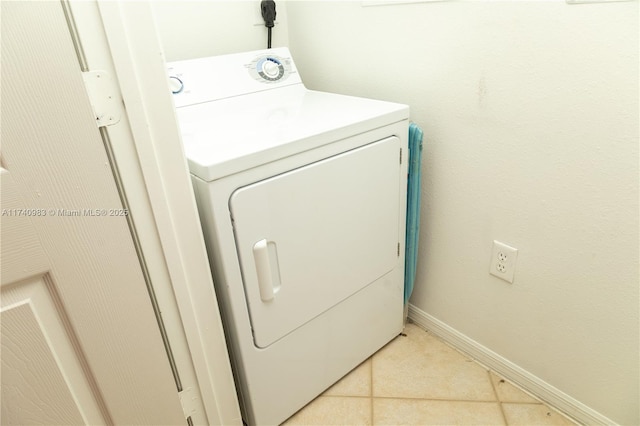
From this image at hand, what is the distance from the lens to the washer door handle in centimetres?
98

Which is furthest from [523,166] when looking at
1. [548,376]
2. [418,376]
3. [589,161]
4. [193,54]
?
[193,54]

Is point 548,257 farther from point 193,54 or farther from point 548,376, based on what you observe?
point 193,54

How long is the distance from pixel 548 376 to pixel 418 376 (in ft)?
1.34

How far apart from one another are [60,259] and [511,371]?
1.36 metres

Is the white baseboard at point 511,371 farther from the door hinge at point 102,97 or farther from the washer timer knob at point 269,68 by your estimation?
the door hinge at point 102,97

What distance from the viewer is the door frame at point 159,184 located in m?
0.66

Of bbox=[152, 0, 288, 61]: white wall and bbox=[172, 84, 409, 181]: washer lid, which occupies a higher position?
bbox=[152, 0, 288, 61]: white wall

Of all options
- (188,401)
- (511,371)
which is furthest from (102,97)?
(511,371)

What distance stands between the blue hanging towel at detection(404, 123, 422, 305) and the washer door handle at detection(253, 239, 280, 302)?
559mm

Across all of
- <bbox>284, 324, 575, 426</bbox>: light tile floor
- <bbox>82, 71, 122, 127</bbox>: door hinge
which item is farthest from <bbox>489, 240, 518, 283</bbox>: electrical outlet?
<bbox>82, 71, 122, 127</bbox>: door hinge

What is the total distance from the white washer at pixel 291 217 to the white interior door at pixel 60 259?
0.22 metres

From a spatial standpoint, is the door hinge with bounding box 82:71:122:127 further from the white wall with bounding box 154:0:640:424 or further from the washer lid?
the white wall with bounding box 154:0:640:424

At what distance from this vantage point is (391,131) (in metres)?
1.19

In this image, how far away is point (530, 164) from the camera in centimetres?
108
